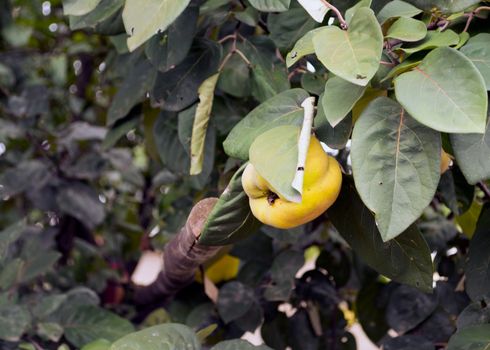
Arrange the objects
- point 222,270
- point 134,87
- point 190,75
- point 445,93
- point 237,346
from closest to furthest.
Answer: point 445,93, point 237,346, point 190,75, point 134,87, point 222,270

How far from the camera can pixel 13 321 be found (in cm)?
91

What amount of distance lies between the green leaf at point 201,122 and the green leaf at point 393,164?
27 centimetres

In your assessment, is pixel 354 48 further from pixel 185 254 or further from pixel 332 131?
pixel 185 254

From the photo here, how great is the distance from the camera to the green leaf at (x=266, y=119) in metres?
0.61

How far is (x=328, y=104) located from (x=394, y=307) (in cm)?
50

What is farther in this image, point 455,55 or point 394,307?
point 394,307

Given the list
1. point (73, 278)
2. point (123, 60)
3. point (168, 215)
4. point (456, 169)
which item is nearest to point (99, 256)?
point (73, 278)

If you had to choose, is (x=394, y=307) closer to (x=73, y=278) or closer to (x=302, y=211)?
(x=302, y=211)

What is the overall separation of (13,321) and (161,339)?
0.30 m

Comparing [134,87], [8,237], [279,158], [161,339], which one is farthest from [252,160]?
[8,237]

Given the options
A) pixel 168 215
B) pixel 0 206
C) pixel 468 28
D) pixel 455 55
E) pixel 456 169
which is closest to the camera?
pixel 455 55

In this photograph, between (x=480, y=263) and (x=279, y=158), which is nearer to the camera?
(x=279, y=158)

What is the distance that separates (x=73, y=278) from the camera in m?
1.40

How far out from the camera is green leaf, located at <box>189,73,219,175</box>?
0.77m
